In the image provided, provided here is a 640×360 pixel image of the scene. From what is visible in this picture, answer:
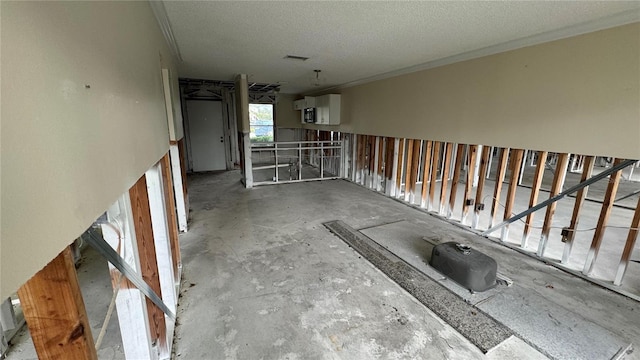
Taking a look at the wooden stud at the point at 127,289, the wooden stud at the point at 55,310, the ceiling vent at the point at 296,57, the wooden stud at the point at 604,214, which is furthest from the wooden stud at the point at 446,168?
the wooden stud at the point at 55,310

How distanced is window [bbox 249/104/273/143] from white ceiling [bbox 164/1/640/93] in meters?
4.80

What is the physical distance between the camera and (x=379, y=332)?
2033 mm

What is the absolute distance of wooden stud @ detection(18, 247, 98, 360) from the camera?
0.60m

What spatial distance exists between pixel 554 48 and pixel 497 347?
9.30 ft

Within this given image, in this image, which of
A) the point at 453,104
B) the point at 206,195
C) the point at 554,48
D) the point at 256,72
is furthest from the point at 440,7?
the point at 206,195

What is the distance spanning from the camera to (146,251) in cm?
153

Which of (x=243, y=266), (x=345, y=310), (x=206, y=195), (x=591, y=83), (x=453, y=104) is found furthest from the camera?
(x=206, y=195)

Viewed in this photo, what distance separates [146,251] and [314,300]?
1.43m

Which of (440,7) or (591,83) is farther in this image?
(591,83)

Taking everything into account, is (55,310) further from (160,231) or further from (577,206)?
(577,206)

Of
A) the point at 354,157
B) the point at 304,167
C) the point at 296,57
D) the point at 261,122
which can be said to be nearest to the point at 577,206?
the point at 296,57

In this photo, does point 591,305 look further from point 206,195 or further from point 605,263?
point 206,195

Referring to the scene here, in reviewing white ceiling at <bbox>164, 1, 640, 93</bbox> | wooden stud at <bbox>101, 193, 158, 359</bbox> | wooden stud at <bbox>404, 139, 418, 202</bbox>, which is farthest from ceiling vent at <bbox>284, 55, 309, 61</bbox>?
wooden stud at <bbox>101, 193, 158, 359</bbox>

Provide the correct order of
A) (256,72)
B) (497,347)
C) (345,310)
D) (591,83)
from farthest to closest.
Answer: (256,72) < (591,83) < (345,310) < (497,347)
